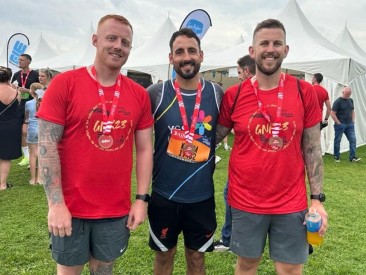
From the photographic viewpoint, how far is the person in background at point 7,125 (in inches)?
→ 220

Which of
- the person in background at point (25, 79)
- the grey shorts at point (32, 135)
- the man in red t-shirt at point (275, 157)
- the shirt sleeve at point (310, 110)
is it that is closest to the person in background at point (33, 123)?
the grey shorts at point (32, 135)

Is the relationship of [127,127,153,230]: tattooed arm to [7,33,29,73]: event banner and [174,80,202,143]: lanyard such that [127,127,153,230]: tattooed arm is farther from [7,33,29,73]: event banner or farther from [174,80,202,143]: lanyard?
[7,33,29,73]: event banner

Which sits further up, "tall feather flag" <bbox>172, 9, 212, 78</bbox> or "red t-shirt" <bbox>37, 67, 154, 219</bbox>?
"tall feather flag" <bbox>172, 9, 212, 78</bbox>

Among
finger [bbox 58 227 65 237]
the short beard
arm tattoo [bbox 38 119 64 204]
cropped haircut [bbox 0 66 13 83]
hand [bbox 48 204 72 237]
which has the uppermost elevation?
cropped haircut [bbox 0 66 13 83]

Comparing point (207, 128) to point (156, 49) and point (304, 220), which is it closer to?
point (304, 220)

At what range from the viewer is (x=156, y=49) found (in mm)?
17234

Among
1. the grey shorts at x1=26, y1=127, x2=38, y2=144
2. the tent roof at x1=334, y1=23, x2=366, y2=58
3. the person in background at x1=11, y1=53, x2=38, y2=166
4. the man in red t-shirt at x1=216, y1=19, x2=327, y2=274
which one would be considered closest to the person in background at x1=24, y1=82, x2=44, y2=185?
the grey shorts at x1=26, y1=127, x2=38, y2=144

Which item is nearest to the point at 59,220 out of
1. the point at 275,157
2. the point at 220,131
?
the point at 220,131

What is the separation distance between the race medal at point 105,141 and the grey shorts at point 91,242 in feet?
1.42

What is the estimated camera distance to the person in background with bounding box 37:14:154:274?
189 cm

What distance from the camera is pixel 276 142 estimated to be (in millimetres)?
2209

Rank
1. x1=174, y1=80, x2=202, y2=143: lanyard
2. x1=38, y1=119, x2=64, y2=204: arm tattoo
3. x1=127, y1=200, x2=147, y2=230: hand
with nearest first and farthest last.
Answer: x1=38, y1=119, x2=64, y2=204: arm tattoo
x1=127, y1=200, x2=147, y2=230: hand
x1=174, y1=80, x2=202, y2=143: lanyard

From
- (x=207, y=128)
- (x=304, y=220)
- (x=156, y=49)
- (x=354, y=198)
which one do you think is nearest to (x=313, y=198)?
(x=304, y=220)

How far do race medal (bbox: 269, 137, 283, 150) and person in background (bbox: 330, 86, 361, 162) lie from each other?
789 cm
